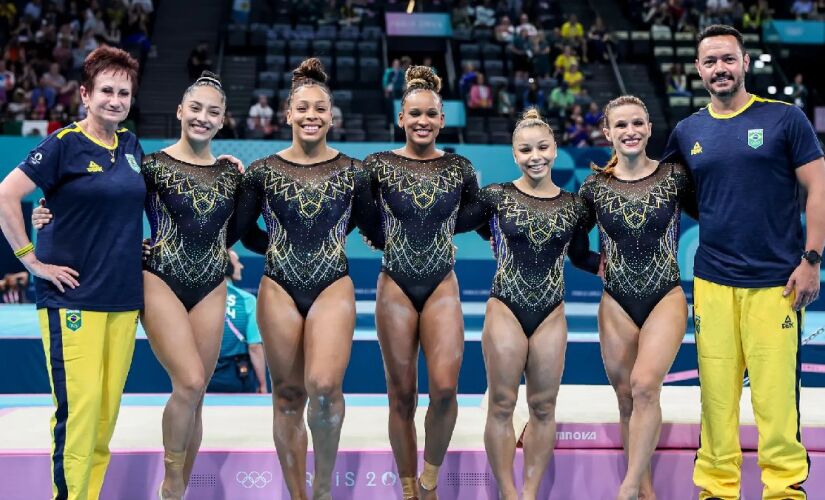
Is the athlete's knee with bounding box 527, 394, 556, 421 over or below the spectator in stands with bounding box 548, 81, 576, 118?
below

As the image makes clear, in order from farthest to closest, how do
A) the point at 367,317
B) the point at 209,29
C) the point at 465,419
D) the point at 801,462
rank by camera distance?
the point at 209,29 → the point at 367,317 → the point at 465,419 → the point at 801,462

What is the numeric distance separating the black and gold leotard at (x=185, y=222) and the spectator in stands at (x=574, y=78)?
1009 cm

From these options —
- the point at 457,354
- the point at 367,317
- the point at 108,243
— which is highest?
the point at 108,243

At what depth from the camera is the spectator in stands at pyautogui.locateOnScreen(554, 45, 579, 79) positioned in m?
13.8

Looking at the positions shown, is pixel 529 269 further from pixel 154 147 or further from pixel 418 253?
pixel 154 147

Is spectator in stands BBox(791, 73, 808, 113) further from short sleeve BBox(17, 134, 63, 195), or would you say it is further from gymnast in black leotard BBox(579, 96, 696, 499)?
short sleeve BBox(17, 134, 63, 195)

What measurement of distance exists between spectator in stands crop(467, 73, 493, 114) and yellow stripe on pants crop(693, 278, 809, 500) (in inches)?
343

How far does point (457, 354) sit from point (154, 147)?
22.7 feet

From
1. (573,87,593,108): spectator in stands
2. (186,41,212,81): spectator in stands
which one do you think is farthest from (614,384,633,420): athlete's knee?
(186,41,212,81): spectator in stands

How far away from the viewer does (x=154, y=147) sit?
31.7ft

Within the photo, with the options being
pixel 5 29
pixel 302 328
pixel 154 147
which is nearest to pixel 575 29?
pixel 154 147

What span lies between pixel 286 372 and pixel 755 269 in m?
2.04

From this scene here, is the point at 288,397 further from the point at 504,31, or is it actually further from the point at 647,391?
the point at 504,31

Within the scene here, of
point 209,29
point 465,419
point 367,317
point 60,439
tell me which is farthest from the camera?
point 209,29
